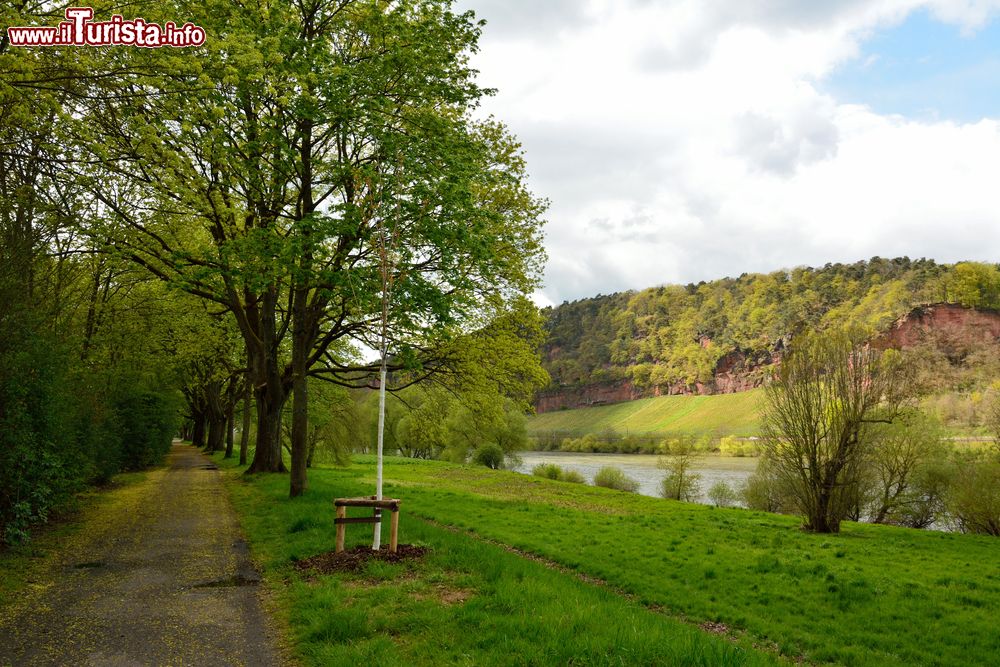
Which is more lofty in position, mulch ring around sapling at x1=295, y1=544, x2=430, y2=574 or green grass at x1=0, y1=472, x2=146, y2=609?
mulch ring around sapling at x1=295, y1=544, x2=430, y2=574

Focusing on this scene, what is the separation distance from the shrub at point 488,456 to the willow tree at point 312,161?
3695 centimetres

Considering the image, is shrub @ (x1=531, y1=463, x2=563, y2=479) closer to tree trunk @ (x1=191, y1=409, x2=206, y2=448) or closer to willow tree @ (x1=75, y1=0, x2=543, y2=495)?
tree trunk @ (x1=191, y1=409, x2=206, y2=448)

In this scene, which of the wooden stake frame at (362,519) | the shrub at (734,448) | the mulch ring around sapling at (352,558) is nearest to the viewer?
the mulch ring around sapling at (352,558)

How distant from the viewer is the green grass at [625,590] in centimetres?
589

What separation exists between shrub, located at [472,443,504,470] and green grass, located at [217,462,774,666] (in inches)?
1750

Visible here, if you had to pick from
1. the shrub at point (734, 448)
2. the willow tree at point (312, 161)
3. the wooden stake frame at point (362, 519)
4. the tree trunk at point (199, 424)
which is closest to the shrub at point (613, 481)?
the willow tree at point (312, 161)

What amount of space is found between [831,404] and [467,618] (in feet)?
61.0

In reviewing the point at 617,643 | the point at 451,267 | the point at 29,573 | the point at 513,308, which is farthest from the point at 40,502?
the point at 513,308

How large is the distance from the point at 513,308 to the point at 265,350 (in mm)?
8361

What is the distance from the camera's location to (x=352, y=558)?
9070mm

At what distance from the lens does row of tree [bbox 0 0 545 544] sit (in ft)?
31.5

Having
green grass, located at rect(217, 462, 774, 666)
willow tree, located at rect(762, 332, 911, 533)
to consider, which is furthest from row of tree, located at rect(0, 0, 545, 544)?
willow tree, located at rect(762, 332, 911, 533)

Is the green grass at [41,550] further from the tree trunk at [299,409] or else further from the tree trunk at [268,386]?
the tree trunk at [268,386]

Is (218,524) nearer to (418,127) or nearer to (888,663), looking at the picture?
(418,127)
